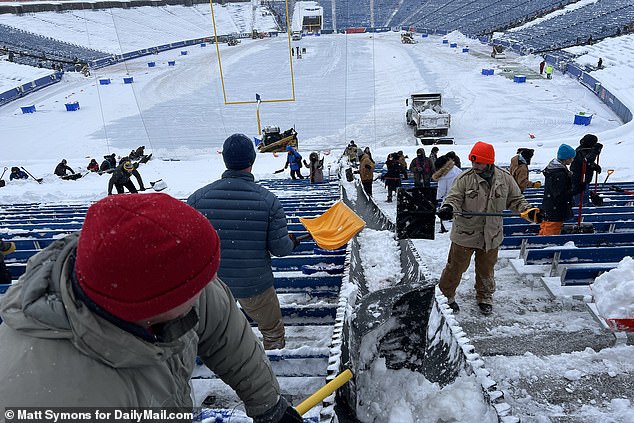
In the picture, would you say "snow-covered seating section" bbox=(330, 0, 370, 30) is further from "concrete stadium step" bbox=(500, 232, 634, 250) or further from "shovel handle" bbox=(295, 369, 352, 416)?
"shovel handle" bbox=(295, 369, 352, 416)

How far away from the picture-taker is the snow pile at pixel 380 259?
4.20 meters

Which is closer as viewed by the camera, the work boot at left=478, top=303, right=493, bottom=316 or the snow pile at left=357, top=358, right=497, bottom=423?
the snow pile at left=357, top=358, right=497, bottom=423

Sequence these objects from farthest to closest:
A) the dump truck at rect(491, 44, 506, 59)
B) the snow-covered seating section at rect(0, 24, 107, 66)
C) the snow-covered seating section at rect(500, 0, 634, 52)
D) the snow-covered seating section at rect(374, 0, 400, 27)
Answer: the snow-covered seating section at rect(374, 0, 400, 27) → the snow-covered seating section at rect(0, 24, 107, 66) → the dump truck at rect(491, 44, 506, 59) → the snow-covered seating section at rect(500, 0, 634, 52)

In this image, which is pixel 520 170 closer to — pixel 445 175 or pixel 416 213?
pixel 445 175

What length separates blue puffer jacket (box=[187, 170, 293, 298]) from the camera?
2.78 metres

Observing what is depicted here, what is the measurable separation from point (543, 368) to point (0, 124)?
95.7 feet

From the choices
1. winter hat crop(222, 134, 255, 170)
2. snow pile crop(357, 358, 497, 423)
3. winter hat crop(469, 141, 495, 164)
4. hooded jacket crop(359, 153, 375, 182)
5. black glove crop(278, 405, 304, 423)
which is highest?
winter hat crop(222, 134, 255, 170)

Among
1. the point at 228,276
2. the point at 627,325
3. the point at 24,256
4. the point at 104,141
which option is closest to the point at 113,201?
the point at 228,276

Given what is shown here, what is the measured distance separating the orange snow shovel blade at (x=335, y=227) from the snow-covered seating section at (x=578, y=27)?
3833cm

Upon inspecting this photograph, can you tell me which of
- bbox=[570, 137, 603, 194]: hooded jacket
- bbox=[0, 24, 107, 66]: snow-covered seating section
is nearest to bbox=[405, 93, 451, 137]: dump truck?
bbox=[570, 137, 603, 194]: hooded jacket

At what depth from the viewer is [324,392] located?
2096mm

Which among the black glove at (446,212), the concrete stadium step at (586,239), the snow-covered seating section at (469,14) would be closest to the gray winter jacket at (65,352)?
the black glove at (446,212)

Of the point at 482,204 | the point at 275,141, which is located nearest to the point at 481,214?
the point at 482,204

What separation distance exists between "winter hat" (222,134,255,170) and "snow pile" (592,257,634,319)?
2.62 m
